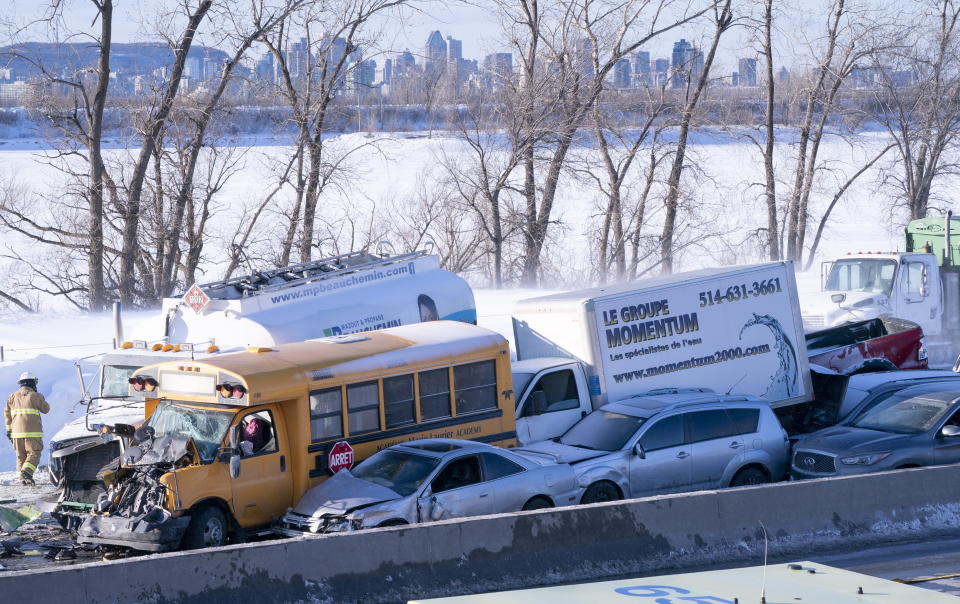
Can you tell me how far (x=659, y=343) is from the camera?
15.2 metres

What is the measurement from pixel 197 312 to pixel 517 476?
659cm

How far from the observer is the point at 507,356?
1380cm

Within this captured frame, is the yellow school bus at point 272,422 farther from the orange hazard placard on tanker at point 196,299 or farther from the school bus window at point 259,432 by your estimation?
the orange hazard placard on tanker at point 196,299

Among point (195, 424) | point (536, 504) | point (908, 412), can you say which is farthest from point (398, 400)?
point (908, 412)

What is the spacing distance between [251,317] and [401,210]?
21.9 meters

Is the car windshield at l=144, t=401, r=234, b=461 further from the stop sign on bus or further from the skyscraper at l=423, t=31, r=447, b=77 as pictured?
the skyscraper at l=423, t=31, r=447, b=77

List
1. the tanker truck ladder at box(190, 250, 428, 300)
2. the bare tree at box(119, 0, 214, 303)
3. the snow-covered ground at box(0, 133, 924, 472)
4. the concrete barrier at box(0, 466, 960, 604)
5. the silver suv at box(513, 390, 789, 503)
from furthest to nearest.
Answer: the bare tree at box(119, 0, 214, 303) → the snow-covered ground at box(0, 133, 924, 472) → the tanker truck ladder at box(190, 250, 428, 300) → the silver suv at box(513, 390, 789, 503) → the concrete barrier at box(0, 466, 960, 604)

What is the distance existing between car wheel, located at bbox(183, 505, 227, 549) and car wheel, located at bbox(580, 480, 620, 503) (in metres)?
3.93

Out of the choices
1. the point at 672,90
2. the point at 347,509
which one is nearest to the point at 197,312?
the point at 347,509

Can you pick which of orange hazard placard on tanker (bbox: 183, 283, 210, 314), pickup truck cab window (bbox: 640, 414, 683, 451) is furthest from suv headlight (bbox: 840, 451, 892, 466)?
orange hazard placard on tanker (bbox: 183, 283, 210, 314)

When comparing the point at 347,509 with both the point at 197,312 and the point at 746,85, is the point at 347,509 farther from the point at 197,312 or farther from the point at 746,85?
the point at 746,85

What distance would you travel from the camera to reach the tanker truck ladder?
16.5m

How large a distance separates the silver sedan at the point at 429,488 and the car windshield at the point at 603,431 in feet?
3.90

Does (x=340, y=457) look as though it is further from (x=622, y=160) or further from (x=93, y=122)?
(x=622, y=160)
